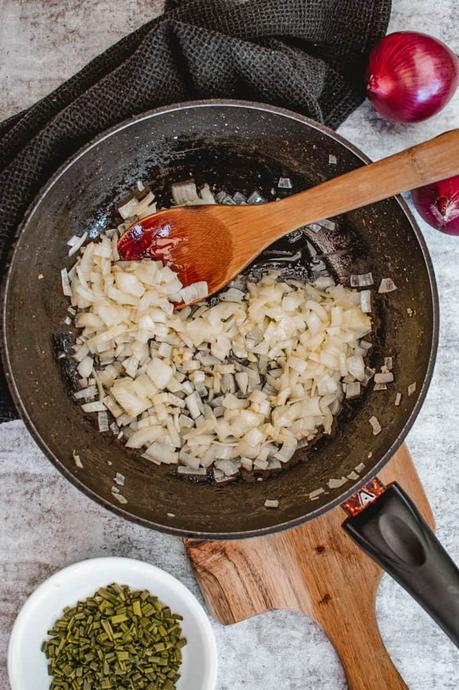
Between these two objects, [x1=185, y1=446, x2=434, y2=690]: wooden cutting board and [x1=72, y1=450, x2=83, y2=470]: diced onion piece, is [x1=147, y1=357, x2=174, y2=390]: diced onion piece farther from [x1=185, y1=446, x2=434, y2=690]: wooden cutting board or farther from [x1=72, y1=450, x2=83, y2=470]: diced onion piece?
[x1=185, y1=446, x2=434, y2=690]: wooden cutting board

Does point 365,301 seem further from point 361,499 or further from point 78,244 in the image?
point 78,244

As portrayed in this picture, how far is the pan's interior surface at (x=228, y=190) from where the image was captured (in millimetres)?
1231

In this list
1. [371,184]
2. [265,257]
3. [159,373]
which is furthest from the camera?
[265,257]

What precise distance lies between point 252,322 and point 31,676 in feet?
2.56

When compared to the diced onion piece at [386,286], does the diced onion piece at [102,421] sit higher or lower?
lower

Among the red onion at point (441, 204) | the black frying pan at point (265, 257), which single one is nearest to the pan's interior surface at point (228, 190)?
the black frying pan at point (265, 257)

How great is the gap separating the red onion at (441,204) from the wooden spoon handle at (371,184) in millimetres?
167

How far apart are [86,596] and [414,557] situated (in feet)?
2.06

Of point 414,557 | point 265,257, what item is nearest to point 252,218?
point 265,257

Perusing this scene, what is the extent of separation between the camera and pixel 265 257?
1393mm

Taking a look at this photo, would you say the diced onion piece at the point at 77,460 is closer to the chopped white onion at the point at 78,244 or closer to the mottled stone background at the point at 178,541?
the mottled stone background at the point at 178,541

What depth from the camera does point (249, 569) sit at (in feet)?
4.54

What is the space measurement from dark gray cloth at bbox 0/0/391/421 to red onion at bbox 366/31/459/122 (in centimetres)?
7

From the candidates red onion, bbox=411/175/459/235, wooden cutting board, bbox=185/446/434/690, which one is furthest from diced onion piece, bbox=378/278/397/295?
wooden cutting board, bbox=185/446/434/690
